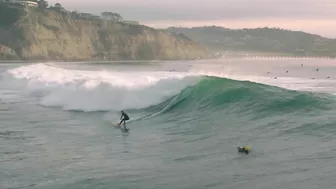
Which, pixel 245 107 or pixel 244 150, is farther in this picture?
pixel 245 107

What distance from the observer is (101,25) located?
191 meters

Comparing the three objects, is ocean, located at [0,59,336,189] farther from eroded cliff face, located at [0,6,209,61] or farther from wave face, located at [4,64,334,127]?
eroded cliff face, located at [0,6,209,61]

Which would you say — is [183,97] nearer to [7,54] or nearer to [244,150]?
[244,150]

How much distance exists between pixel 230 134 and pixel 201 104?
8.10m

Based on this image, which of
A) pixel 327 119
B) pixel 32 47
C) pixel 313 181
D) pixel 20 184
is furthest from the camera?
pixel 32 47

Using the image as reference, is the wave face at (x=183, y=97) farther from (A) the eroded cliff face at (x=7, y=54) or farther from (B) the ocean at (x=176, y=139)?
(A) the eroded cliff face at (x=7, y=54)

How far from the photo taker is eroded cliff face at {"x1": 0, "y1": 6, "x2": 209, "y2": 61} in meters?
151

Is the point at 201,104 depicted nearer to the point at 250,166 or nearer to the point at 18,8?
the point at 250,166

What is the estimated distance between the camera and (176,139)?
1942cm

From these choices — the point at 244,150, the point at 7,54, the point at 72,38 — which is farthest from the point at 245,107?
the point at 72,38

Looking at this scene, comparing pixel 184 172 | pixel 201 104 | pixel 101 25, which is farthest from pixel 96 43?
pixel 184 172

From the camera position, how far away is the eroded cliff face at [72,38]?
497 feet

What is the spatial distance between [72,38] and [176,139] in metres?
154

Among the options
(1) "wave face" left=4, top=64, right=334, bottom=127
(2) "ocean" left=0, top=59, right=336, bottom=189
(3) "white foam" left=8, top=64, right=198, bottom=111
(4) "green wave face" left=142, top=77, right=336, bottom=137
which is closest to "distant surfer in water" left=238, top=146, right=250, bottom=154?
(2) "ocean" left=0, top=59, right=336, bottom=189
